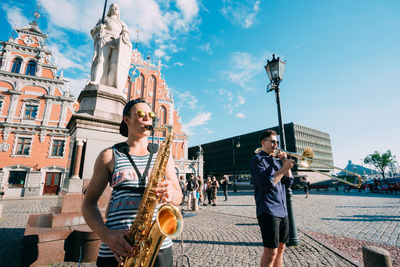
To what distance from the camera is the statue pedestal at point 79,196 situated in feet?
10.9

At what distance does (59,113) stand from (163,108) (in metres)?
13.8

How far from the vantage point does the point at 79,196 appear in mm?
3914

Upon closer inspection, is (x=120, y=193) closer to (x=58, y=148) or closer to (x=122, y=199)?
(x=122, y=199)

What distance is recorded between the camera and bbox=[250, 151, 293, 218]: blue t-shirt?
2.58m

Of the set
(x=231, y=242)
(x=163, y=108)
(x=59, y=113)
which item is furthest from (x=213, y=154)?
(x=231, y=242)

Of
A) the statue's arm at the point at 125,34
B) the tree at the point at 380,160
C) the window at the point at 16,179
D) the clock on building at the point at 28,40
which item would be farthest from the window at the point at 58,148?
the tree at the point at 380,160

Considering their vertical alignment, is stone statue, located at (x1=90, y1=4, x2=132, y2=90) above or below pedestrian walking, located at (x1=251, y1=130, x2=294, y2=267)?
above

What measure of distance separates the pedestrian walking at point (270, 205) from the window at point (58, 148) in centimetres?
2464

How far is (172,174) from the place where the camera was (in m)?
1.83

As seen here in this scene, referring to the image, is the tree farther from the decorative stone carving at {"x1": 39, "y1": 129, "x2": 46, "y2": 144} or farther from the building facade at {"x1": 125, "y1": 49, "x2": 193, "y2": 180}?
the decorative stone carving at {"x1": 39, "y1": 129, "x2": 46, "y2": 144}

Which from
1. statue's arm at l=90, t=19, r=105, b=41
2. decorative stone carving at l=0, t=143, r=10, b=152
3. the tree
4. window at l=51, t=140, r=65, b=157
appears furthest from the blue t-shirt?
the tree

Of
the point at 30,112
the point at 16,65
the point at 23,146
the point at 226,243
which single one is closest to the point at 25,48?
the point at 16,65

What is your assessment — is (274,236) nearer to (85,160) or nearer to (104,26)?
(85,160)

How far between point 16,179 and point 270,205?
25.5 metres
